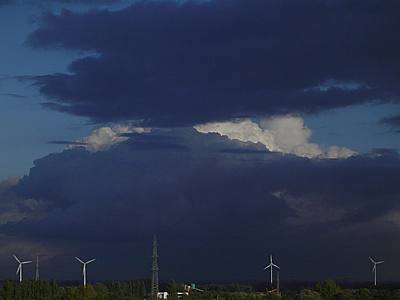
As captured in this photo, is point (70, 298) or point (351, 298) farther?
point (351, 298)

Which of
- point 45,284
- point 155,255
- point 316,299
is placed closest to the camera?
point 155,255

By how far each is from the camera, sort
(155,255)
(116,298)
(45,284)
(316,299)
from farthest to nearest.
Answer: (316,299) < (45,284) < (116,298) < (155,255)

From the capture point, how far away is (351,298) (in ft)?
600

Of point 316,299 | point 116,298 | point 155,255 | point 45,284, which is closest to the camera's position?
point 155,255

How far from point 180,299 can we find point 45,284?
104 feet

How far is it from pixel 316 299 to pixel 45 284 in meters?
55.4

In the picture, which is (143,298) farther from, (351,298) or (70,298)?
(351,298)

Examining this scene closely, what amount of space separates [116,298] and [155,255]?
→ 34.9 metres

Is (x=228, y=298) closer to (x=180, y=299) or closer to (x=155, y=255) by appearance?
(x=180, y=299)

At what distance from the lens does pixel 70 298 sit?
165 metres

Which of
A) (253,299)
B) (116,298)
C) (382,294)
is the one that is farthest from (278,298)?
(116,298)

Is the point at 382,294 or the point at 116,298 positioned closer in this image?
the point at 116,298

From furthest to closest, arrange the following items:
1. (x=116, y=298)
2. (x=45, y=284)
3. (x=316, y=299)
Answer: (x=316, y=299)
(x=45, y=284)
(x=116, y=298)

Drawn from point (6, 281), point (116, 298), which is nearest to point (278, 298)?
point (116, 298)
